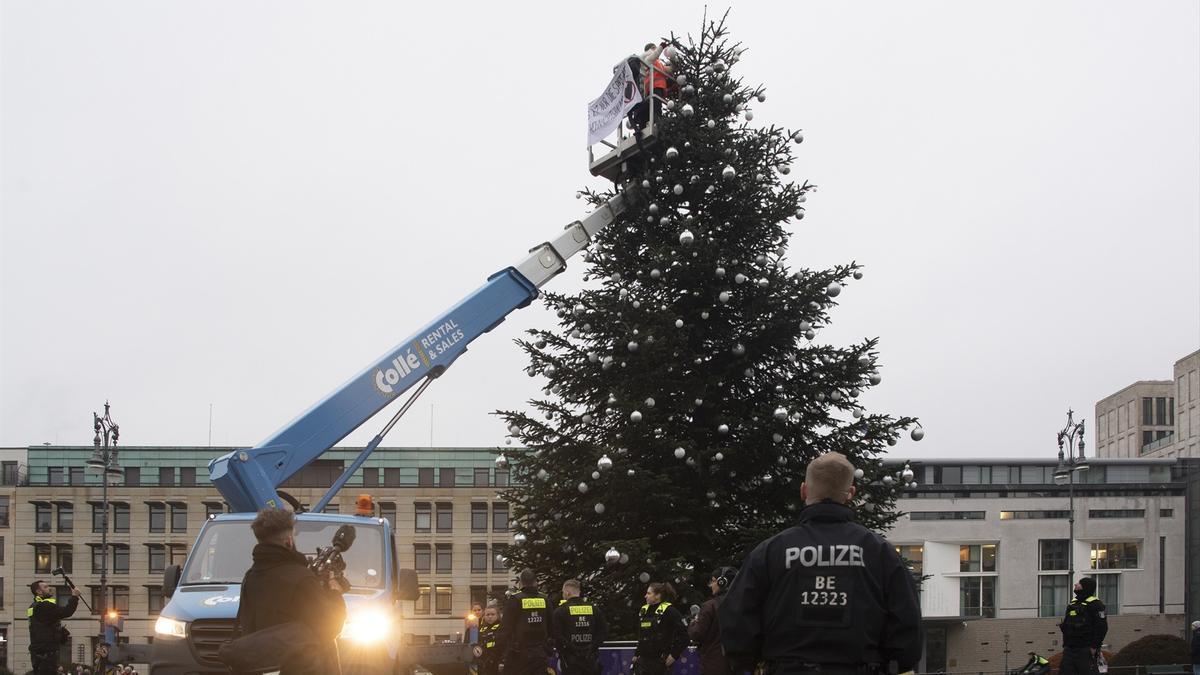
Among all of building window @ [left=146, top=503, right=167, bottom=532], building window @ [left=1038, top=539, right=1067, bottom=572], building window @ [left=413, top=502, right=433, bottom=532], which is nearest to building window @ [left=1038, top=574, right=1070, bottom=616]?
building window @ [left=1038, top=539, right=1067, bottom=572]

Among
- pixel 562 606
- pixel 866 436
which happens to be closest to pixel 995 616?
pixel 866 436

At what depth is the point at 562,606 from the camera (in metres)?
14.8

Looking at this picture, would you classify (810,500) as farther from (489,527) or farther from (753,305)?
(489,527)

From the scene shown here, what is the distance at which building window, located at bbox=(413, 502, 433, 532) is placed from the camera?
8825cm

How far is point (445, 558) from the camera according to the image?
88.0 metres

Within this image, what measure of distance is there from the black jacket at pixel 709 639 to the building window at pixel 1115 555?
266ft

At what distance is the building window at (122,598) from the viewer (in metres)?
86.4

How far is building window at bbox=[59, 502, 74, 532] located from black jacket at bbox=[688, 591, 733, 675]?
86050 mm

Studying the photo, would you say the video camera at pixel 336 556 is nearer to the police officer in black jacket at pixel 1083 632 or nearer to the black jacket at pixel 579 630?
the black jacket at pixel 579 630


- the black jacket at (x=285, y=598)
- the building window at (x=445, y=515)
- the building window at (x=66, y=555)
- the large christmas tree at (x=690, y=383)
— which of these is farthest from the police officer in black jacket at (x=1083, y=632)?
the building window at (x=66, y=555)

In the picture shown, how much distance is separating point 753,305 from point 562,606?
6.79 metres

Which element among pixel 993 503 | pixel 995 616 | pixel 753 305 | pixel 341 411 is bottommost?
pixel 995 616

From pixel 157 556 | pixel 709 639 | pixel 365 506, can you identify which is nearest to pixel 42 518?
pixel 157 556

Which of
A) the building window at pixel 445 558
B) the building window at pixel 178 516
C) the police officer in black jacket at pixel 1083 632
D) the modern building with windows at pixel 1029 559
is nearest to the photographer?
the police officer in black jacket at pixel 1083 632
